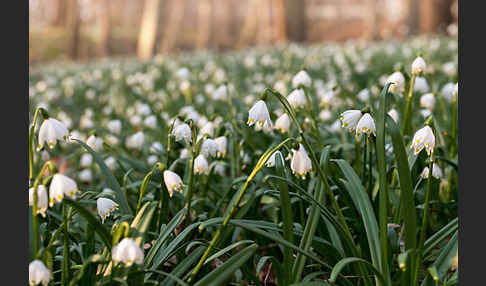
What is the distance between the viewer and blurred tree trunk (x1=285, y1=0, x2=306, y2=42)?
1397cm

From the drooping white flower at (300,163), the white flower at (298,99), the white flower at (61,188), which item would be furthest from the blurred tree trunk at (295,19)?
the white flower at (61,188)

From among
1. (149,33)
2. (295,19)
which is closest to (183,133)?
(295,19)

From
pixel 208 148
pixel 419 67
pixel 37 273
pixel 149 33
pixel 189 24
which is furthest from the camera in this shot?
pixel 189 24

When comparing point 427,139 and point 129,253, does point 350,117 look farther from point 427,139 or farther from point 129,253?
point 129,253

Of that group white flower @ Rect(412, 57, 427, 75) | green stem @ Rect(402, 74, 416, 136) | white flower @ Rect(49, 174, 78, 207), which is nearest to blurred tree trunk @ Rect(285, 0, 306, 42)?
green stem @ Rect(402, 74, 416, 136)

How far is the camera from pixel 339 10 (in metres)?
28.5

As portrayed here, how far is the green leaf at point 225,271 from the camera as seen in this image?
138 centimetres

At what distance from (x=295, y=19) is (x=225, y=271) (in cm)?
1333

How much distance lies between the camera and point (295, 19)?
14.1 m

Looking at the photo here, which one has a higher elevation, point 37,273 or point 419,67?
point 419,67

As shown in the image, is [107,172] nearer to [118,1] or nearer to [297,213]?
[297,213]
